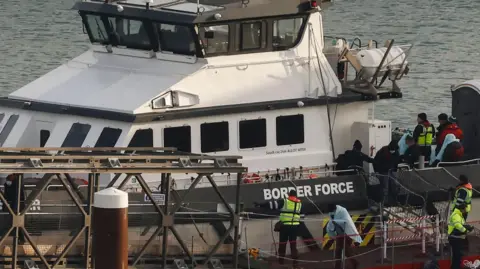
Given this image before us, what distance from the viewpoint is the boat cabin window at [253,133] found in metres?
20.5

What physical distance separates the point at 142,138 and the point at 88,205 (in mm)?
2439

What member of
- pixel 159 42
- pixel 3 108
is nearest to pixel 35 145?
pixel 3 108

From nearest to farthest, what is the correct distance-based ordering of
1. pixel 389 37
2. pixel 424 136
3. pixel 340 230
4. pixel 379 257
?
pixel 340 230 → pixel 379 257 → pixel 424 136 → pixel 389 37

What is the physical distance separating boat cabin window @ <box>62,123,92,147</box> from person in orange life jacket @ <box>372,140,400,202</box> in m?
3.96

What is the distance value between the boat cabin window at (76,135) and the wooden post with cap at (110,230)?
5.40 metres

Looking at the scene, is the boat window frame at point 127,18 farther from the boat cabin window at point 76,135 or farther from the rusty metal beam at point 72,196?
the rusty metal beam at point 72,196

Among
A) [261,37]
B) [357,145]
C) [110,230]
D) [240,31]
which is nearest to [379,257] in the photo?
[357,145]

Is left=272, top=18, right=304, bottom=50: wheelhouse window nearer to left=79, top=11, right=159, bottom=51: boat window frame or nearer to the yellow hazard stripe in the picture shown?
left=79, top=11, right=159, bottom=51: boat window frame

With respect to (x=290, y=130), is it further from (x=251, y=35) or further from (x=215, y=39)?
(x=215, y=39)

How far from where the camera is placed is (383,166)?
68.1ft

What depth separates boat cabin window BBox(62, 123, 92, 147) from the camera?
20078 millimetres

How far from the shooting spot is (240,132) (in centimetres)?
2042

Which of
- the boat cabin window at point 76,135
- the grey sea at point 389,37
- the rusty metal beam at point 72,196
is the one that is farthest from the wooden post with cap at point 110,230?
the grey sea at point 389,37

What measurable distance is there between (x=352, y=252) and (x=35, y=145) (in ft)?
14.9
